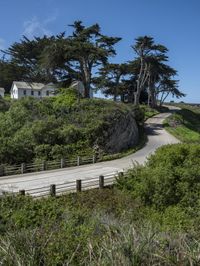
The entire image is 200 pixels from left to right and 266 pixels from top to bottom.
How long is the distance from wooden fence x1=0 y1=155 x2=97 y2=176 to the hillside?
6.15 ft

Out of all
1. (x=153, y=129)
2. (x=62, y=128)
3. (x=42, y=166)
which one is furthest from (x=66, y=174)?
(x=153, y=129)

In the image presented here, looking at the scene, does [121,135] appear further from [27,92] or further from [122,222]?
[27,92]

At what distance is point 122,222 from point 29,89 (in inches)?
2174

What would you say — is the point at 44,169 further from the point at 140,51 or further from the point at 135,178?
the point at 140,51

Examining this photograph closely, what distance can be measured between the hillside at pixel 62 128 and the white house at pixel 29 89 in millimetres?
19160

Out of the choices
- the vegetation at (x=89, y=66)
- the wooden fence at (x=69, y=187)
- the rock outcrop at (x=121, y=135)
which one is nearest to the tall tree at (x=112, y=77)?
the vegetation at (x=89, y=66)

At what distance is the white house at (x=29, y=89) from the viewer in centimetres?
6153

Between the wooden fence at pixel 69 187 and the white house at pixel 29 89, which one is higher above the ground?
the white house at pixel 29 89

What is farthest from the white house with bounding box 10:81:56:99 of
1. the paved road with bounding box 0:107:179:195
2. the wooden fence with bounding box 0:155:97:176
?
the wooden fence with bounding box 0:155:97:176

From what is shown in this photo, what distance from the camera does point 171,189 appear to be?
58.4 feet

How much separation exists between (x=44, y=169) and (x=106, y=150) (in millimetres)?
8155

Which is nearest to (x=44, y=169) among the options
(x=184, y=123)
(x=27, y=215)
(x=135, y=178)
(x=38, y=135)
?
(x=38, y=135)

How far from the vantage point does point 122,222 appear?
9.22 meters

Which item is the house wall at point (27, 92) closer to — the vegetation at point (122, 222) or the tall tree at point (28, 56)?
the tall tree at point (28, 56)
